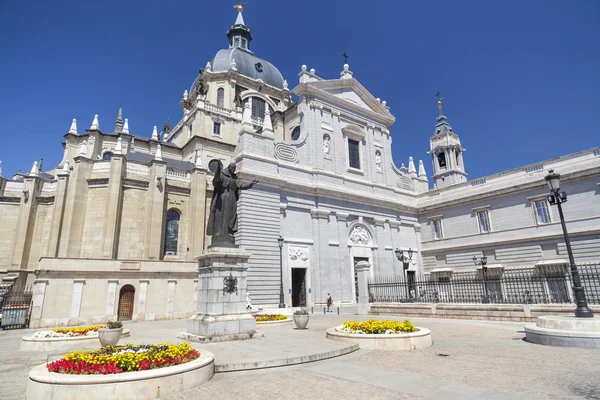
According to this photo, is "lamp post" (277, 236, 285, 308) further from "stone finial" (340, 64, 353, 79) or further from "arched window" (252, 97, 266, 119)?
"arched window" (252, 97, 266, 119)

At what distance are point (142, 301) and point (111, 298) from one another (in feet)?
5.22

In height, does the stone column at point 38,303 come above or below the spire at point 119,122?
below

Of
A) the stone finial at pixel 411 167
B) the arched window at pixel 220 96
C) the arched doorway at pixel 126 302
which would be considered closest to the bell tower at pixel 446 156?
the stone finial at pixel 411 167

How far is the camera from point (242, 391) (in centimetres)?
552

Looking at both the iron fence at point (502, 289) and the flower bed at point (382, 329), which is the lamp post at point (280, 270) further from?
the flower bed at point (382, 329)

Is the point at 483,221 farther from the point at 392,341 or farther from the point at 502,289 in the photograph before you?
the point at 392,341

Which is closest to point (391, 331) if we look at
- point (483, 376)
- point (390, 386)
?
point (483, 376)

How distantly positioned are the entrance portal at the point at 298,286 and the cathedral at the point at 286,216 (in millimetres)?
146

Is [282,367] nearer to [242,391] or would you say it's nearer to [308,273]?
[242,391]

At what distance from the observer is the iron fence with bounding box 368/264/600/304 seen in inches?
595

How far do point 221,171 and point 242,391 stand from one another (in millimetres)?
7051

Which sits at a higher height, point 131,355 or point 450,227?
point 450,227

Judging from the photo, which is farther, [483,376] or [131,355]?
[483,376]

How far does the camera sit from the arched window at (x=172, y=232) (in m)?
28.4
